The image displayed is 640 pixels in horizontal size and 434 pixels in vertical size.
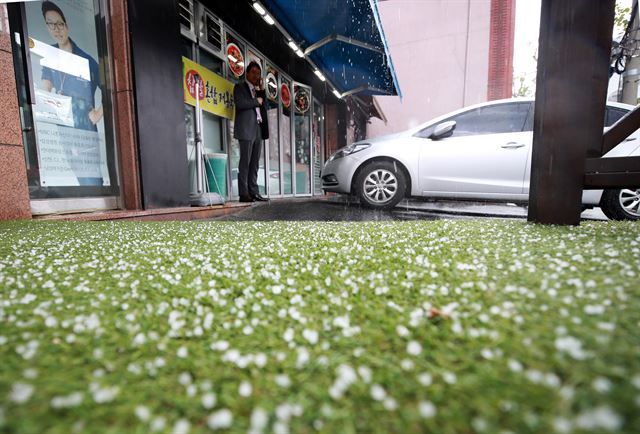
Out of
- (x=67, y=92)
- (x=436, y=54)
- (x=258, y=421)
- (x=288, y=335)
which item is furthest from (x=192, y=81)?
(x=436, y=54)

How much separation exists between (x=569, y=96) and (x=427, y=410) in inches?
87.9

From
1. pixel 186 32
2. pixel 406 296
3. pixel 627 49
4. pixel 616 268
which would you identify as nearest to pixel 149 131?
pixel 186 32

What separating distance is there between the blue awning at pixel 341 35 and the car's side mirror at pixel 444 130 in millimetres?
2315

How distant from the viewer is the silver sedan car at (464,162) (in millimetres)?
4273

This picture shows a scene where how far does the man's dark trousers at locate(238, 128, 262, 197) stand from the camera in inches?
231

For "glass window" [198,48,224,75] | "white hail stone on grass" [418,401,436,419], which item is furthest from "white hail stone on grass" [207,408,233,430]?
"glass window" [198,48,224,75]

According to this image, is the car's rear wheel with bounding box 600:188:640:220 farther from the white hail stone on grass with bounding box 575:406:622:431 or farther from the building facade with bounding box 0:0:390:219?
the building facade with bounding box 0:0:390:219

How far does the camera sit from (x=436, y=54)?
16.6m

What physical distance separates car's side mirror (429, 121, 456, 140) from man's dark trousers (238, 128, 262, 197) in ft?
10.8

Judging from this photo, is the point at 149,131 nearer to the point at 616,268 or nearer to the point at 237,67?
the point at 237,67

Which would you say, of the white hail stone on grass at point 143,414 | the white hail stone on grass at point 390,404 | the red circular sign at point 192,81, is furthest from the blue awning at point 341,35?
the white hail stone on grass at point 143,414

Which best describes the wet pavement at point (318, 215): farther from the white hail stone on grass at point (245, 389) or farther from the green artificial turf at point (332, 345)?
the white hail stone on grass at point (245, 389)

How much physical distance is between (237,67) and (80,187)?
167 inches

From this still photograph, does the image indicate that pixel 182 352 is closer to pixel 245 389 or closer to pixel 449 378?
pixel 245 389
